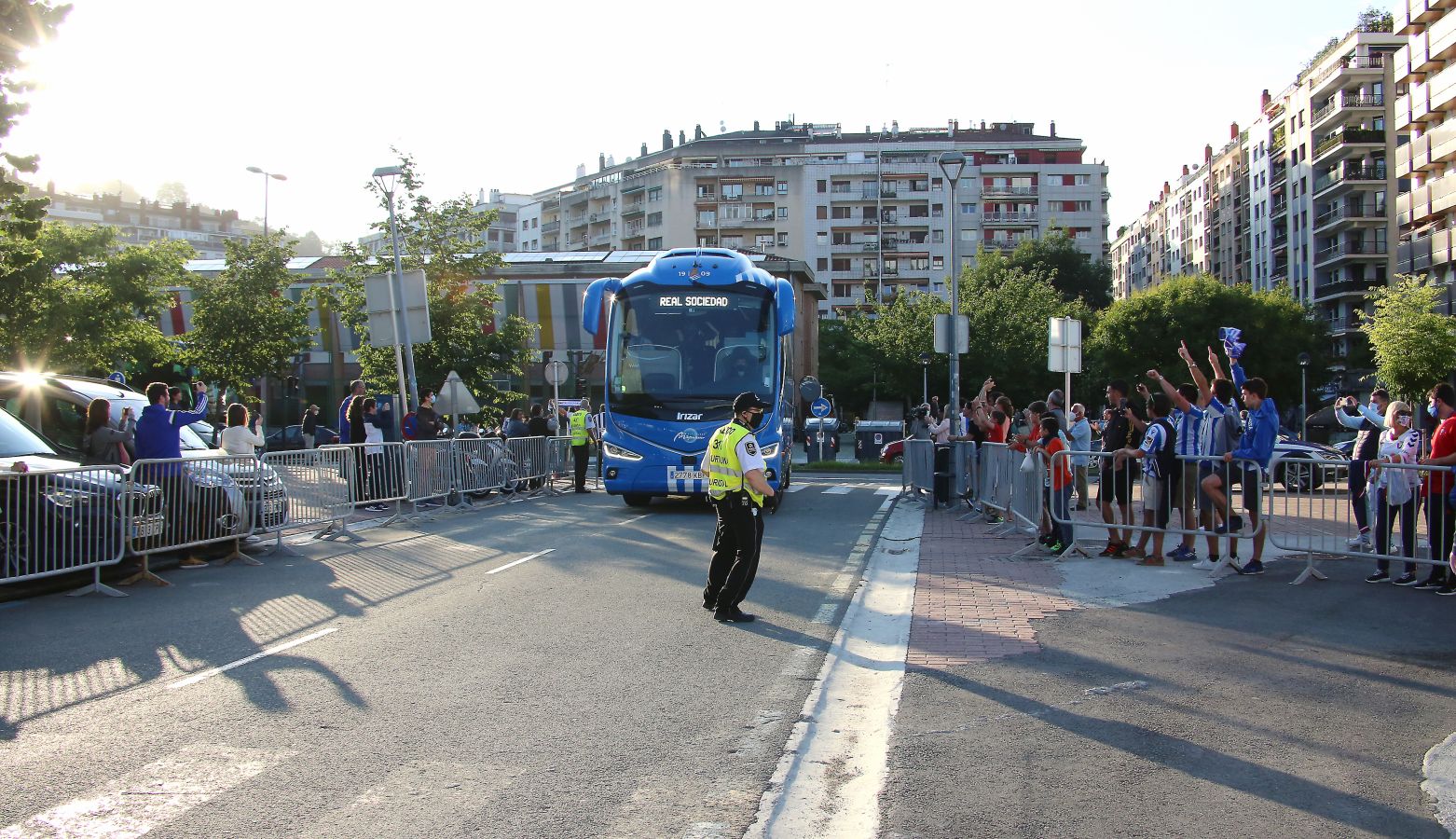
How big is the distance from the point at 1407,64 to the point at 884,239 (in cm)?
4606

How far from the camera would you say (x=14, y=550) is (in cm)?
955

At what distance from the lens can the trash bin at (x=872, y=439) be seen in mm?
38562

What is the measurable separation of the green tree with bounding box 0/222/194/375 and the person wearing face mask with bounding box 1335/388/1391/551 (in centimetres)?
2742

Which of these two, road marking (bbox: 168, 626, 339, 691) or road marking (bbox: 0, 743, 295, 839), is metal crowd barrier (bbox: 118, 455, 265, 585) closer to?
road marking (bbox: 168, 626, 339, 691)

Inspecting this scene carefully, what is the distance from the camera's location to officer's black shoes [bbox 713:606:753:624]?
28.6ft

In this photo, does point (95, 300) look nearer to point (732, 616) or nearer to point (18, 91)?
point (18, 91)

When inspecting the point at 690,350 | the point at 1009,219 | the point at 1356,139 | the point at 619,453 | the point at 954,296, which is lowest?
the point at 619,453

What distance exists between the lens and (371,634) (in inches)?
326

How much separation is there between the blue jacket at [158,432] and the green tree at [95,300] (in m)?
18.6

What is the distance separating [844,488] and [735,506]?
1628 centimetres

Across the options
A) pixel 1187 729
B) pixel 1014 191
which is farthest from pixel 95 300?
pixel 1014 191

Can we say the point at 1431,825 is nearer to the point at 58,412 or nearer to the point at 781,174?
the point at 58,412

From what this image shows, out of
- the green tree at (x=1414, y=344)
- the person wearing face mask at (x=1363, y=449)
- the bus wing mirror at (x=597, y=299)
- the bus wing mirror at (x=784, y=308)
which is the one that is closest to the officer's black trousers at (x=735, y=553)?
the person wearing face mask at (x=1363, y=449)

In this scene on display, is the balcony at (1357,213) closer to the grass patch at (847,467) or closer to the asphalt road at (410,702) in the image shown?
the grass patch at (847,467)
